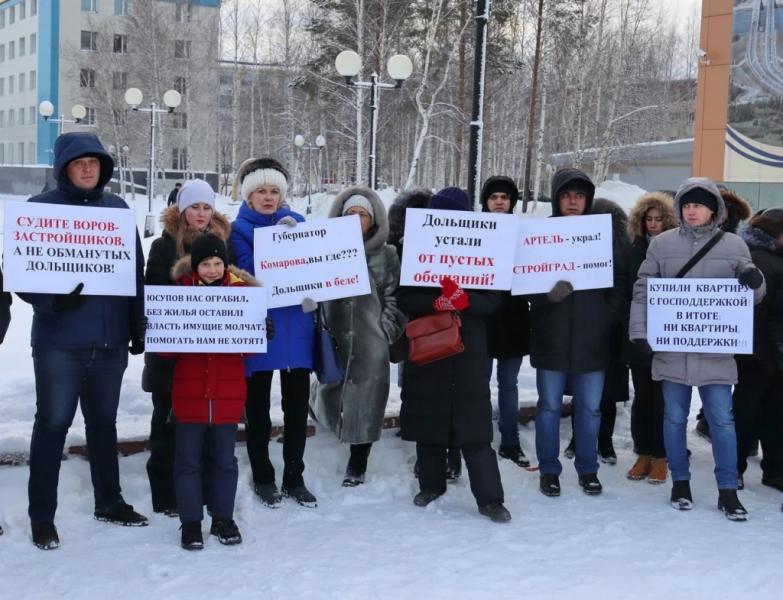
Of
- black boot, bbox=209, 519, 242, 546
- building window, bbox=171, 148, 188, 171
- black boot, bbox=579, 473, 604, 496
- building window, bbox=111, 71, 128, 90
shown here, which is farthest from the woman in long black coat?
building window, bbox=171, 148, 188, 171

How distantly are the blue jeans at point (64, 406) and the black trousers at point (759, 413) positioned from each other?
389cm

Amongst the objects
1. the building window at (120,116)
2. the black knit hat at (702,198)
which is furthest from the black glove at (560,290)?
the building window at (120,116)

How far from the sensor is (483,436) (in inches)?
196

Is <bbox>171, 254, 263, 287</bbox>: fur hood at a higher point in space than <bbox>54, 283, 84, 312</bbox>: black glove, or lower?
higher

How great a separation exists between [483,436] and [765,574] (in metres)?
1.63

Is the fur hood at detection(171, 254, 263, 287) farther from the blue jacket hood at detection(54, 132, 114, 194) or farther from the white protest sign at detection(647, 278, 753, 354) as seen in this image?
the white protest sign at detection(647, 278, 753, 354)

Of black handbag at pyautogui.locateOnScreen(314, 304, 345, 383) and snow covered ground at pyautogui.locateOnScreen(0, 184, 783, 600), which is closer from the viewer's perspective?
snow covered ground at pyautogui.locateOnScreen(0, 184, 783, 600)

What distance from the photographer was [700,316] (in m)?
5.02

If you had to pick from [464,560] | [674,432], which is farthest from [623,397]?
[464,560]

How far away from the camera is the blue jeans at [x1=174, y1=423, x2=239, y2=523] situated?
14.4 ft

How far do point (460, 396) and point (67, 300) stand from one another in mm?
2251

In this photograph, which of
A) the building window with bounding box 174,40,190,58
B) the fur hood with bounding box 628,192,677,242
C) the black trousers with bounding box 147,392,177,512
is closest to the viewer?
the black trousers with bounding box 147,392,177,512

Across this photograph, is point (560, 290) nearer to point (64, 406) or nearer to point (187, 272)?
point (187, 272)

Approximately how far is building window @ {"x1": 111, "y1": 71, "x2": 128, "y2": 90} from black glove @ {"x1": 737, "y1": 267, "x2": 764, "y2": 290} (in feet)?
155
